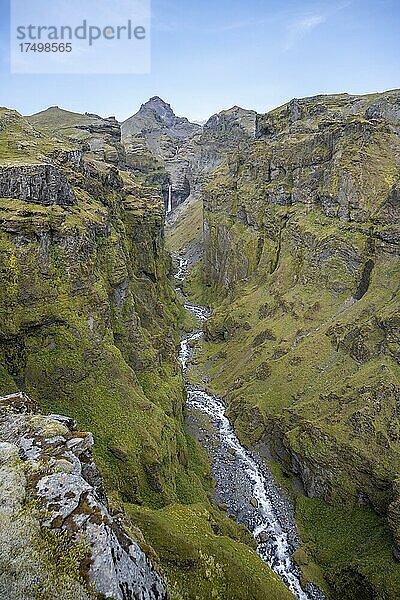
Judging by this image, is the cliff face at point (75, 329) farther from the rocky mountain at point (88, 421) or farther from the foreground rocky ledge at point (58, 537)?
the foreground rocky ledge at point (58, 537)

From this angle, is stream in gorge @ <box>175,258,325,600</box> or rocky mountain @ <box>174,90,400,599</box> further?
rocky mountain @ <box>174,90,400,599</box>

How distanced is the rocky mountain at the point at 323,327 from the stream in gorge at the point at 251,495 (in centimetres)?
227

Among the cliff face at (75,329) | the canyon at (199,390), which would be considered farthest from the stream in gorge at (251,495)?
the cliff face at (75,329)

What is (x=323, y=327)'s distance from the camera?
314 feet

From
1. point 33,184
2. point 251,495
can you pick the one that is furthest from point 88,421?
point 251,495

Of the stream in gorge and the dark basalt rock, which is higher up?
the dark basalt rock

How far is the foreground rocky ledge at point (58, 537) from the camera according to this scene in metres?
19.4

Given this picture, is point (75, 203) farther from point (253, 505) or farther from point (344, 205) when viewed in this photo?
point (344, 205)

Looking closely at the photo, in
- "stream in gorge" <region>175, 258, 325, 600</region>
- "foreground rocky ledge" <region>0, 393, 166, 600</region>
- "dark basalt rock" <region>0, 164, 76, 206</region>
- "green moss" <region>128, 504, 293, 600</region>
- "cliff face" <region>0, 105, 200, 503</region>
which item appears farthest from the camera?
"stream in gorge" <region>175, 258, 325, 600</region>

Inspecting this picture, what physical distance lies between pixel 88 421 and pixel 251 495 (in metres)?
32.5

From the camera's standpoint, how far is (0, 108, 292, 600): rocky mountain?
20.9 metres

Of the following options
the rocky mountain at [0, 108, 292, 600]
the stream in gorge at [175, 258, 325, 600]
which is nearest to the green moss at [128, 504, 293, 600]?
the rocky mountain at [0, 108, 292, 600]

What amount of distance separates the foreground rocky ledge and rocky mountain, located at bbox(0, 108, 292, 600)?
0.18ft

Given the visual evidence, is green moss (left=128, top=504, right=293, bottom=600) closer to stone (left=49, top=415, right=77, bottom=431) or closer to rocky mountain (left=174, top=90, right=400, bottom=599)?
stone (left=49, top=415, right=77, bottom=431)
